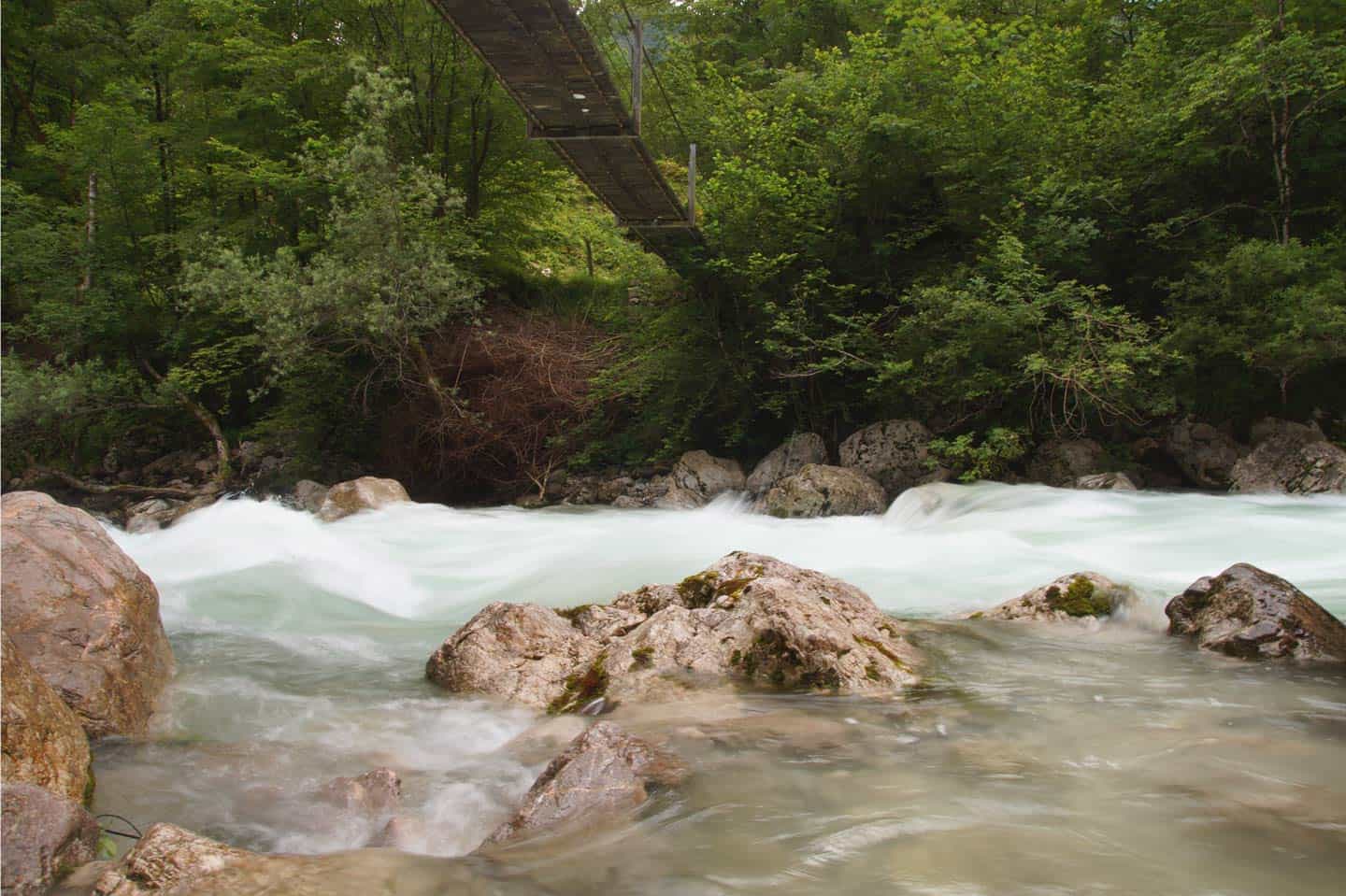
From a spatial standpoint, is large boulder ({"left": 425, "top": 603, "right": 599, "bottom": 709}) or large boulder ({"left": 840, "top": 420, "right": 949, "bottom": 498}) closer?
large boulder ({"left": 425, "top": 603, "right": 599, "bottom": 709})

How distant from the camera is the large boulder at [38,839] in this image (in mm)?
2264

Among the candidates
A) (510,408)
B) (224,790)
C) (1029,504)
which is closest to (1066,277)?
(1029,504)

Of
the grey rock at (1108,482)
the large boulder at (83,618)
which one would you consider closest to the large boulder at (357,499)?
the large boulder at (83,618)

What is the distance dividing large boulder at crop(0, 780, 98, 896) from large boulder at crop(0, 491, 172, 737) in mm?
1308

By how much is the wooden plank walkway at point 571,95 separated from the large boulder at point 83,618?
4.56m

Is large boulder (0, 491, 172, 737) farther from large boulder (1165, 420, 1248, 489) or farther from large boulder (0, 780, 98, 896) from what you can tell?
large boulder (1165, 420, 1248, 489)

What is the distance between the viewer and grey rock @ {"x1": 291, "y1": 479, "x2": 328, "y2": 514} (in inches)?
564

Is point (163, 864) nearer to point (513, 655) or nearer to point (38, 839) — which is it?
point (38, 839)

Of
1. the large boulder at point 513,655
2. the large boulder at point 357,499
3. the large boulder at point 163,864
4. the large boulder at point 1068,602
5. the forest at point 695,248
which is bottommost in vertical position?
the large boulder at point 357,499

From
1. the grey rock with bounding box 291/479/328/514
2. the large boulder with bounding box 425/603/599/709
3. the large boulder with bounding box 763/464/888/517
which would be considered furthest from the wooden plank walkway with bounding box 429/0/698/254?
the grey rock with bounding box 291/479/328/514

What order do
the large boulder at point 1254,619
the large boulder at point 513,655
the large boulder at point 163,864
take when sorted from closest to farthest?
1. the large boulder at point 163,864
2. the large boulder at point 513,655
3. the large boulder at point 1254,619

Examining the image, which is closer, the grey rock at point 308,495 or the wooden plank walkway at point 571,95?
the wooden plank walkway at point 571,95

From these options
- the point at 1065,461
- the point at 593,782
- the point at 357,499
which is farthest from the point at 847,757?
Result: the point at 357,499

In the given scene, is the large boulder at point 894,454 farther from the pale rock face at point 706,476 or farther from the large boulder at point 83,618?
the large boulder at point 83,618
